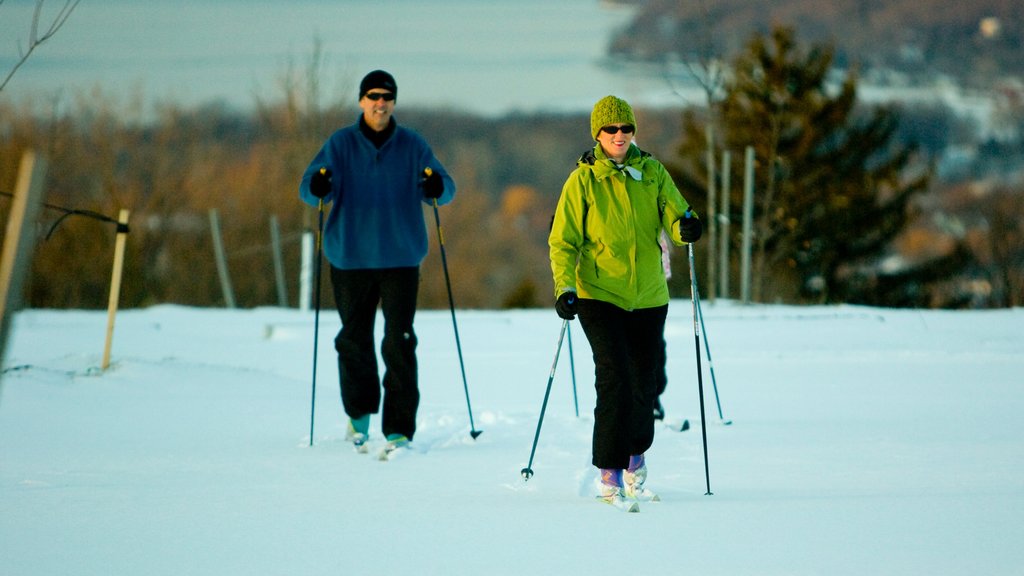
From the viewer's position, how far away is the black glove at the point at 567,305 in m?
4.92

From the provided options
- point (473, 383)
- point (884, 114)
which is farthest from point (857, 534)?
point (884, 114)

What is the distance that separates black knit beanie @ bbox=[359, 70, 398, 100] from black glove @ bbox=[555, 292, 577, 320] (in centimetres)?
200

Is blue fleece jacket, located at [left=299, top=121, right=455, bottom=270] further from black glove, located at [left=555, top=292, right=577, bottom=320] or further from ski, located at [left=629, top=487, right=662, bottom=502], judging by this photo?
ski, located at [left=629, top=487, right=662, bottom=502]

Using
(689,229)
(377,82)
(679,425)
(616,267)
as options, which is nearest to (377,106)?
(377,82)

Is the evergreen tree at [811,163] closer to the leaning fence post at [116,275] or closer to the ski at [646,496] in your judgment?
the leaning fence post at [116,275]

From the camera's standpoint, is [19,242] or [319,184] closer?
[19,242]

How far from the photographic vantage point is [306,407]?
327 inches

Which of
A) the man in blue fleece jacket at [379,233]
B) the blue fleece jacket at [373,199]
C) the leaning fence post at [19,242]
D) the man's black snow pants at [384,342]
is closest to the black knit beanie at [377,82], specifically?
the man in blue fleece jacket at [379,233]

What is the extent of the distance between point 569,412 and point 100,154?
4117cm

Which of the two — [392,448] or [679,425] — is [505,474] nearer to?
[392,448]

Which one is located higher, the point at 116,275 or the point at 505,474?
the point at 116,275

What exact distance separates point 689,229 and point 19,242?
2.69 meters

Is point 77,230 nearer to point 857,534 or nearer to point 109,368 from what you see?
point 109,368

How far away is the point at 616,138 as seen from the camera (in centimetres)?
515
